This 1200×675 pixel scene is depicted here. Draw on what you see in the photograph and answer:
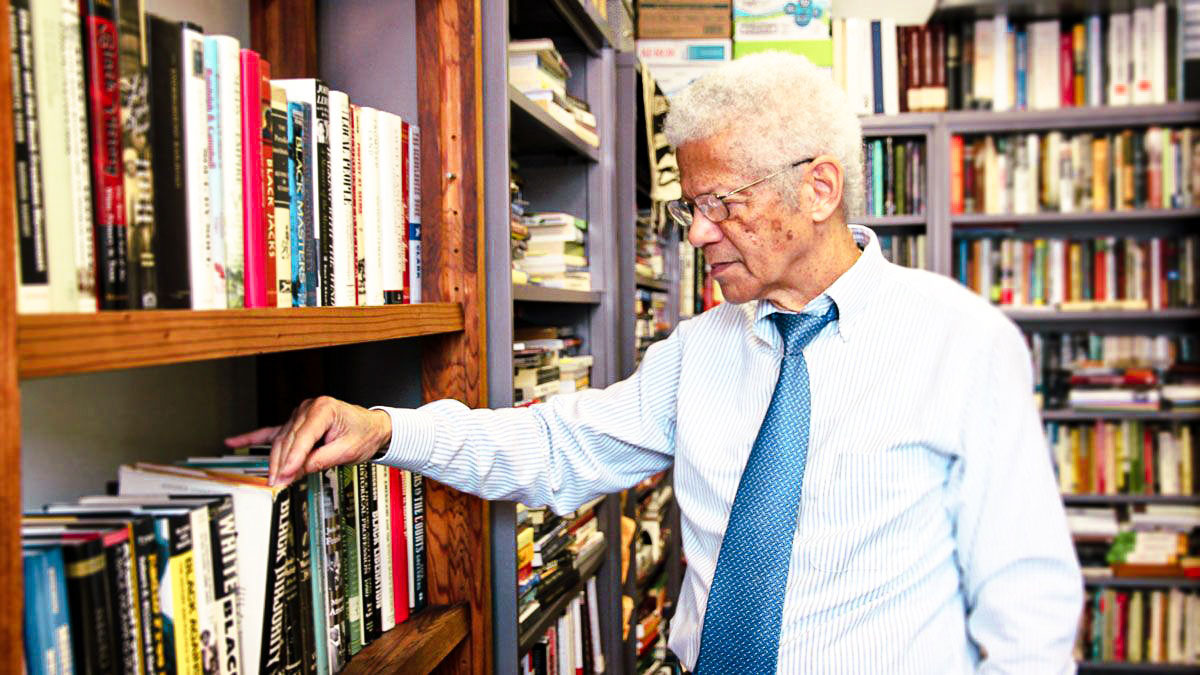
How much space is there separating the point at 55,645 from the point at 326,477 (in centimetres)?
39

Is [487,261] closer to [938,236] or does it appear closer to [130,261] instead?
[130,261]

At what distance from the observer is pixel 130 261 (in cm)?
70

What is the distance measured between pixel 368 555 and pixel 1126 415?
3178 mm

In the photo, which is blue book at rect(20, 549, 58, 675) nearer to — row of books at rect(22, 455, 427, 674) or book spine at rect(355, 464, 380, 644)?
row of books at rect(22, 455, 427, 674)

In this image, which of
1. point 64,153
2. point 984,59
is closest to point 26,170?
point 64,153

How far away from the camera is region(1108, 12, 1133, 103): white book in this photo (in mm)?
3441

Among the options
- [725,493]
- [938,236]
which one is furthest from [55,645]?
[938,236]

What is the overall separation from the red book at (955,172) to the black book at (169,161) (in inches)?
127

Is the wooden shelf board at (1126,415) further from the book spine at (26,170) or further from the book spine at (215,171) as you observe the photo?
the book spine at (26,170)

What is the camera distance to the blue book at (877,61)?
11.6ft

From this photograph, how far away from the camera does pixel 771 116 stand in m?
1.32

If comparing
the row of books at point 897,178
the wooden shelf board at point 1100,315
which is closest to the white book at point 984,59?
the row of books at point 897,178

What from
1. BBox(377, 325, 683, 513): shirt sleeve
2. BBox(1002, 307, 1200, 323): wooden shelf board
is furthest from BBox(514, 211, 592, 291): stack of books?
BBox(1002, 307, 1200, 323): wooden shelf board

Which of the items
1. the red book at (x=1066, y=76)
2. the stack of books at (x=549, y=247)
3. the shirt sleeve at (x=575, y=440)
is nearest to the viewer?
the shirt sleeve at (x=575, y=440)
